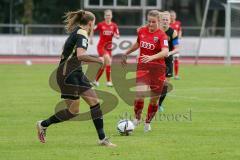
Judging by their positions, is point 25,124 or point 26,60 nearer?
point 25,124

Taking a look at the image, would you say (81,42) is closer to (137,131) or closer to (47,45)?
(137,131)

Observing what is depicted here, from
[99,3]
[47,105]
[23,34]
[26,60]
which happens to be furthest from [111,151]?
[99,3]

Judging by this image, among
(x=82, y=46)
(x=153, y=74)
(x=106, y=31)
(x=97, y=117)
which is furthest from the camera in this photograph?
(x=106, y=31)

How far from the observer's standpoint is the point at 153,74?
46.0 ft

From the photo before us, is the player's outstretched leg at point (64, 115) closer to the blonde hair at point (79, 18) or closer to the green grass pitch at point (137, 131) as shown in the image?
the green grass pitch at point (137, 131)

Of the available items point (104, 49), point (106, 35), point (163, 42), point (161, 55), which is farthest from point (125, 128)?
point (106, 35)

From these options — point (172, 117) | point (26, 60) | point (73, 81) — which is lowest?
point (26, 60)

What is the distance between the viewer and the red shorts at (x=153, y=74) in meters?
13.9

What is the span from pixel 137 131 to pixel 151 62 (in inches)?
52.1

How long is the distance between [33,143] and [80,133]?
143 cm

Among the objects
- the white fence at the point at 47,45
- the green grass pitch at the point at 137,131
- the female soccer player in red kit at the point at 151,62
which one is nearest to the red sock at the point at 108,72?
the green grass pitch at the point at 137,131

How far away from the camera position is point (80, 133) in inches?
521

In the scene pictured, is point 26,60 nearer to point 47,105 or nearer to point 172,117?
point 47,105

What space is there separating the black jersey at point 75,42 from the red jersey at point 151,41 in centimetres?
231
